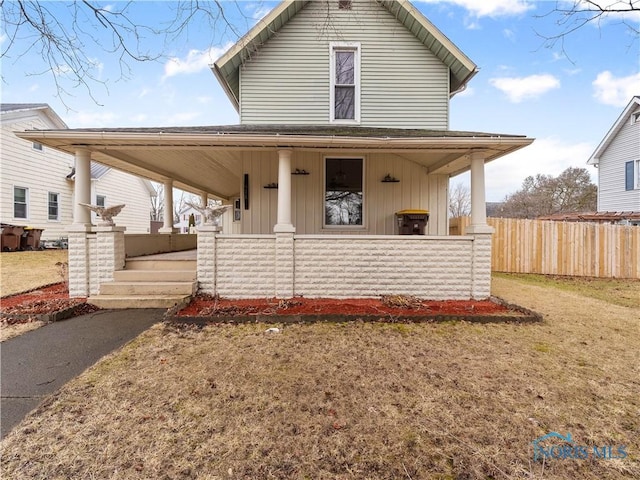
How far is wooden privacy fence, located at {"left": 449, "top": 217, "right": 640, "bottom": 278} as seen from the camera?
9055mm

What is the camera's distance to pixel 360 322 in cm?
452

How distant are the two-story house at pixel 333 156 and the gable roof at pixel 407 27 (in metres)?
0.03

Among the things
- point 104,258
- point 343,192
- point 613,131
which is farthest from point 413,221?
point 613,131

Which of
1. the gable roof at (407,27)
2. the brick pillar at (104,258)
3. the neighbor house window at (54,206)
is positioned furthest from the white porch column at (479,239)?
the neighbor house window at (54,206)

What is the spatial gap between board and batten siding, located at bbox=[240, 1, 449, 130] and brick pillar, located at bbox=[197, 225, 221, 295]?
3632 mm

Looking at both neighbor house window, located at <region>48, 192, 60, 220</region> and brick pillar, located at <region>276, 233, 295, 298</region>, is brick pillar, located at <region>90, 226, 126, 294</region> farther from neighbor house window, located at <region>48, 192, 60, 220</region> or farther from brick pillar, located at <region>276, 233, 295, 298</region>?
neighbor house window, located at <region>48, 192, 60, 220</region>

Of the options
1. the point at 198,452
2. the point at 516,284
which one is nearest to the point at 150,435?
the point at 198,452

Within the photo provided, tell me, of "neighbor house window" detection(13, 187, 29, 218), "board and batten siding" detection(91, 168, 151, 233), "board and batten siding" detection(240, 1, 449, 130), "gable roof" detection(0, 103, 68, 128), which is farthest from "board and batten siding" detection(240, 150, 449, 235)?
"gable roof" detection(0, 103, 68, 128)

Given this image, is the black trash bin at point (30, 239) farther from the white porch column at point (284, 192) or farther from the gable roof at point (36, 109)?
the white porch column at point (284, 192)

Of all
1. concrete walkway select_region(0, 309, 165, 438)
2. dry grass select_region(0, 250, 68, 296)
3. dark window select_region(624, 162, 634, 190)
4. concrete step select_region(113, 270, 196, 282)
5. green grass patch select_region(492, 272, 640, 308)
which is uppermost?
dark window select_region(624, 162, 634, 190)

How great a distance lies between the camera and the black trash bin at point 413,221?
6.80 metres

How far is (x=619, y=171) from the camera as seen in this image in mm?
15859

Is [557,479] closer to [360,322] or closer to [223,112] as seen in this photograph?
[360,322]

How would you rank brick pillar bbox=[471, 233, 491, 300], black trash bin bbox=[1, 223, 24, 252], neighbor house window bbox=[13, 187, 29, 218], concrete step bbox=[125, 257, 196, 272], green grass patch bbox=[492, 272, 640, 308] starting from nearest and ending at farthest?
brick pillar bbox=[471, 233, 491, 300] < concrete step bbox=[125, 257, 196, 272] < green grass patch bbox=[492, 272, 640, 308] < black trash bin bbox=[1, 223, 24, 252] < neighbor house window bbox=[13, 187, 29, 218]
